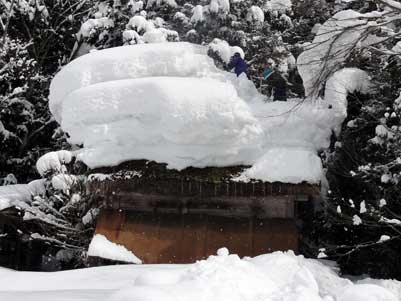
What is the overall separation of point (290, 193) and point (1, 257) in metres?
9.58

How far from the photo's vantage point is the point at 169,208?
Answer: 797cm

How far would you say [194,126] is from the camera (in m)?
7.36

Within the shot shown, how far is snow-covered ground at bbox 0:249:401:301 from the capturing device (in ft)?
13.0

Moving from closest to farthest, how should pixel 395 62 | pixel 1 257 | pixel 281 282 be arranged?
pixel 281 282
pixel 395 62
pixel 1 257

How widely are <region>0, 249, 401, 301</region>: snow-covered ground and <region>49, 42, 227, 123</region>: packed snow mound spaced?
11.7ft

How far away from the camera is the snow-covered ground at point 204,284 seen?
156 inches

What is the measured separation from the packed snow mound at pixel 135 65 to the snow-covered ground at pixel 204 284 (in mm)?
3577

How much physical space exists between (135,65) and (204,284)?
515cm

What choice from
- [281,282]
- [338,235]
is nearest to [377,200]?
[338,235]

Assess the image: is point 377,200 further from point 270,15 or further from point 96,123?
point 270,15

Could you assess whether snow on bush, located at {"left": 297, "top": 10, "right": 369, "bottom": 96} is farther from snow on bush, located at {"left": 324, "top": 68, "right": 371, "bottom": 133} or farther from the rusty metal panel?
the rusty metal panel

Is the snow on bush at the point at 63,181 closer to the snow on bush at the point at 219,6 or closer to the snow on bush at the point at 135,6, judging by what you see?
the snow on bush at the point at 219,6

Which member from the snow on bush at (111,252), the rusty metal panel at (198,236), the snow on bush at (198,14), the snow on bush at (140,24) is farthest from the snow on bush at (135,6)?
the snow on bush at (111,252)

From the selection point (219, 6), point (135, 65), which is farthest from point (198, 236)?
point (219, 6)
